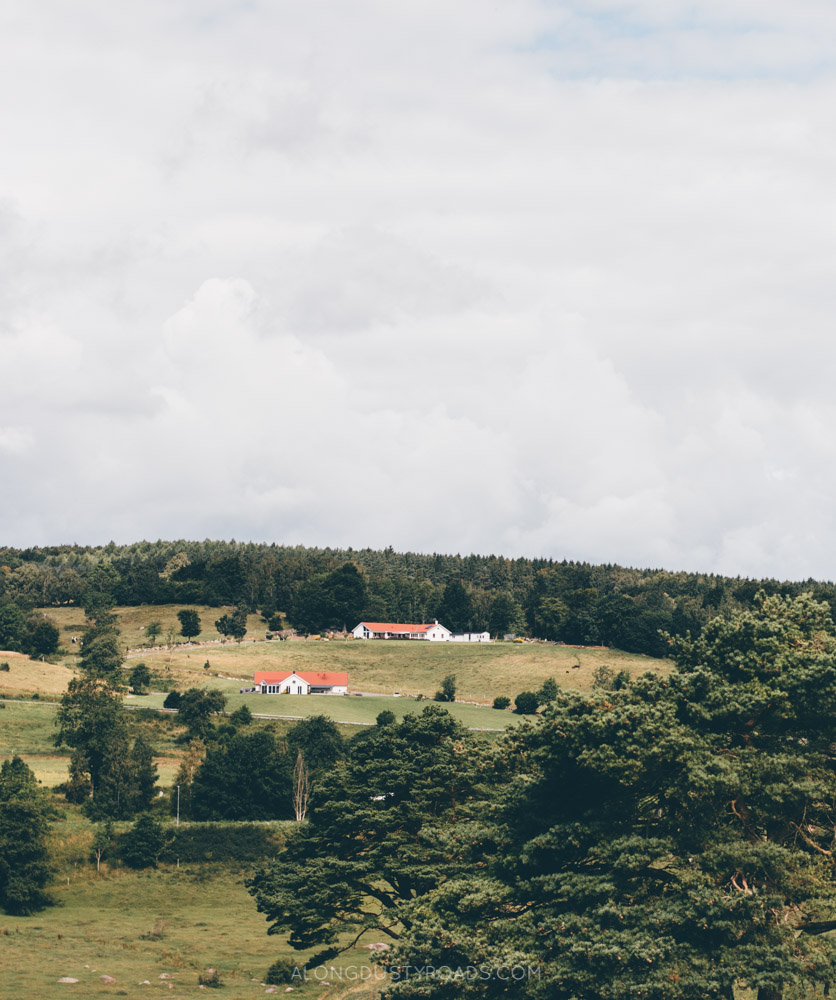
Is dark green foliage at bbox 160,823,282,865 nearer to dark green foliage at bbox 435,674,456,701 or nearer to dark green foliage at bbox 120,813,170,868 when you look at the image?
dark green foliage at bbox 120,813,170,868

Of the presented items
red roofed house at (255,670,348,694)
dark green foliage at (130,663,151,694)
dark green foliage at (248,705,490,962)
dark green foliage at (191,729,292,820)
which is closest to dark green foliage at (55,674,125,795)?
dark green foliage at (191,729,292,820)

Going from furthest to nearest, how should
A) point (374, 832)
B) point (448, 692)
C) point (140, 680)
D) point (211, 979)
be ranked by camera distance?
point (448, 692), point (140, 680), point (211, 979), point (374, 832)

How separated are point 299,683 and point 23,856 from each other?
8157 centimetres

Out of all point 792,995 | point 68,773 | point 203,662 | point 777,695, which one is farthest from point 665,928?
point 203,662

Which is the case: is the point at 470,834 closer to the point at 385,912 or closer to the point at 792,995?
the point at 385,912

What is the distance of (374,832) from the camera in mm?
42781

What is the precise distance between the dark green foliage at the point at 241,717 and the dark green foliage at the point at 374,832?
7006 centimetres

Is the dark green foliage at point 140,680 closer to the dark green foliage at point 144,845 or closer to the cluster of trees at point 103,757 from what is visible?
the cluster of trees at point 103,757

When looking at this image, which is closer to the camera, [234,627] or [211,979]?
[211,979]

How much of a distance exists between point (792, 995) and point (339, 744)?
71.1 meters

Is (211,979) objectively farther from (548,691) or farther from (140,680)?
(140,680)

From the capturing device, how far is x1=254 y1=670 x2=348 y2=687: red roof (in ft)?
479

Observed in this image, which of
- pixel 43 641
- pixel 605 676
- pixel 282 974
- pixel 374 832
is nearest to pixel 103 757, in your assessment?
pixel 282 974

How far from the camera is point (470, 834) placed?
114ft
